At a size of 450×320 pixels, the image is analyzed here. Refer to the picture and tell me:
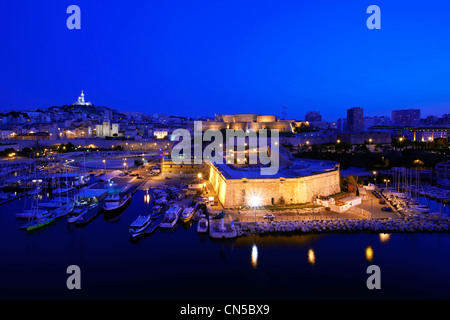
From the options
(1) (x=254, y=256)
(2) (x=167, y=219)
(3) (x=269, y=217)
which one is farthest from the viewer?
(2) (x=167, y=219)

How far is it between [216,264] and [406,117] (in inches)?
2735

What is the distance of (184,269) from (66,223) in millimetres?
4937

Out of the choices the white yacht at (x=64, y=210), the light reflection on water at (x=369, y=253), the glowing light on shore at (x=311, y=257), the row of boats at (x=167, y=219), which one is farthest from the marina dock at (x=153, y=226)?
the light reflection on water at (x=369, y=253)

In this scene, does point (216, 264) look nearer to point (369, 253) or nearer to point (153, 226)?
point (153, 226)

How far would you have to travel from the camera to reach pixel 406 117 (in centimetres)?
6481

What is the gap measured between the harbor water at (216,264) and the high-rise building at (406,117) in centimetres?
6325

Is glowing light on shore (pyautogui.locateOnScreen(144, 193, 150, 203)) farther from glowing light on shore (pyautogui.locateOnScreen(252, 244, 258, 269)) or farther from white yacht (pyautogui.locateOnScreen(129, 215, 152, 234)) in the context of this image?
glowing light on shore (pyautogui.locateOnScreen(252, 244, 258, 269))

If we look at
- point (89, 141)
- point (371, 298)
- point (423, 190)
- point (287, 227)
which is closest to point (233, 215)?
point (287, 227)

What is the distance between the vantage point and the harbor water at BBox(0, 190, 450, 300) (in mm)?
6203

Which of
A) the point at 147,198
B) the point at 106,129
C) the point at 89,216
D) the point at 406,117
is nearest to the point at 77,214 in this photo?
the point at 89,216

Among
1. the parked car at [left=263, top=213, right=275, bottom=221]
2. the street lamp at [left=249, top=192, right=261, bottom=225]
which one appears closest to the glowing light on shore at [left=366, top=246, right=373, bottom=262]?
the parked car at [left=263, top=213, right=275, bottom=221]

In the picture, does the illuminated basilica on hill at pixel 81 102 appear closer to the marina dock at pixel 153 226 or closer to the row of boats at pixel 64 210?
the row of boats at pixel 64 210

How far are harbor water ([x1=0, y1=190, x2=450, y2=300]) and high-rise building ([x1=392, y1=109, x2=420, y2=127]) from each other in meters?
63.2

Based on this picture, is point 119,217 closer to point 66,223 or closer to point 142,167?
point 66,223
